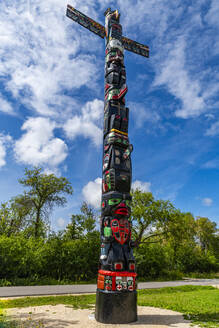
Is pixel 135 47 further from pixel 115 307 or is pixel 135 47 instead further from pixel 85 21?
pixel 115 307

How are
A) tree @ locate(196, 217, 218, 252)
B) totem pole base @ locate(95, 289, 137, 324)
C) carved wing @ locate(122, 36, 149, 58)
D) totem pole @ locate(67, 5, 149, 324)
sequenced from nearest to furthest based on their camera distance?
totem pole base @ locate(95, 289, 137, 324) → totem pole @ locate(67, 5, 149, 324) → carved wing @ locate(122, 36, 149, 58) → tree @ locate(196, 217, 218, 252)

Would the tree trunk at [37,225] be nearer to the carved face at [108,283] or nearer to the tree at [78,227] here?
the tree at [78,227]

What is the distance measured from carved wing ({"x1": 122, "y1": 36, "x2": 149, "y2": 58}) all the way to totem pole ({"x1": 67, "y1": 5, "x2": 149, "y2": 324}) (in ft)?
17.1

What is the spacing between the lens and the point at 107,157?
8.95 m

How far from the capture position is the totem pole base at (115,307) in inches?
263

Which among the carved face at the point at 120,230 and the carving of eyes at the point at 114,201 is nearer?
the carved face at the point at 120,230

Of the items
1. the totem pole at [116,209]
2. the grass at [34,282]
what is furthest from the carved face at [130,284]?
the grass at [34,282]

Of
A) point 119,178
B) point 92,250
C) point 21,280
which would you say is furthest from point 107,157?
point 92,250

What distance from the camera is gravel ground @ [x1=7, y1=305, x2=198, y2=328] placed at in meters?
6.49

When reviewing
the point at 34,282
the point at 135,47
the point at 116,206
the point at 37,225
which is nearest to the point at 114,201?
the point at 116,206

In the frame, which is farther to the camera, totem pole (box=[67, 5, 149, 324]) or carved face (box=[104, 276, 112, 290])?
carved face (box=[104, 276, 112, 290])

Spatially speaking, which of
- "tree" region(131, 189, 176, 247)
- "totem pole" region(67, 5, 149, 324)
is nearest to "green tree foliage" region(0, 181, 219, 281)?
"tree" region(131, 189, 176, 247)

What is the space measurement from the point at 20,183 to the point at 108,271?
21.9 meters

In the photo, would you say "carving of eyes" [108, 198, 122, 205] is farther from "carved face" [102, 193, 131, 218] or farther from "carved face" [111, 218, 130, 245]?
"carved face" [111, 218, 130, 245]
